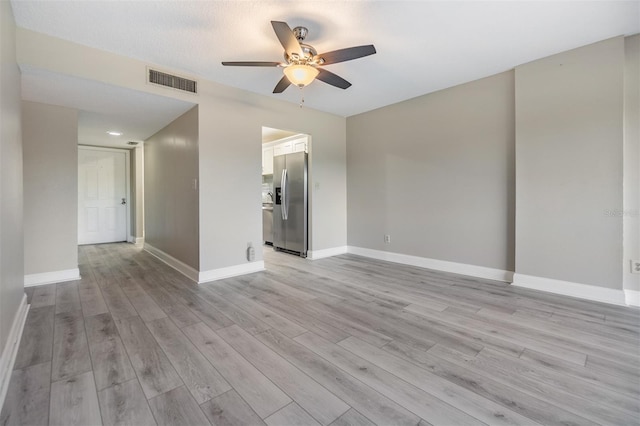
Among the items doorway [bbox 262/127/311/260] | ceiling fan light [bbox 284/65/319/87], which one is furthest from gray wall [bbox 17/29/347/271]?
ceiling fan light [bbox 284/65/319/87]

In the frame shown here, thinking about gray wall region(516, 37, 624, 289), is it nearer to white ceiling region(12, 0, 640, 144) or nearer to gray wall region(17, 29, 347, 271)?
white ceiling region(12, 0, 640, 144)

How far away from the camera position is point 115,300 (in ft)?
9.64

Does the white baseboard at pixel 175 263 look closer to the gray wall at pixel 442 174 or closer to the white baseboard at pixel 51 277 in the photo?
the white baseboard at pixel 51 277

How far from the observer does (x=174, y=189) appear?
170 inches

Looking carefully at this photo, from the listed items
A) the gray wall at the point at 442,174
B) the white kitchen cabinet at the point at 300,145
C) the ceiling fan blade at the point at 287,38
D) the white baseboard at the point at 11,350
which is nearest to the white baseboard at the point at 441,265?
the gray wall at the point at 442,174

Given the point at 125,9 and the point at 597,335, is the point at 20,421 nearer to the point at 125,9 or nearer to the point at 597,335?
the point at 125,9

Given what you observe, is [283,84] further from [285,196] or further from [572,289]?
[572,289]

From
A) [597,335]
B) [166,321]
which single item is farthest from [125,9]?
[597,335]

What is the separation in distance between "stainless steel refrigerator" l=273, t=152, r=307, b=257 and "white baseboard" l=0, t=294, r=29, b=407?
3.51 metres

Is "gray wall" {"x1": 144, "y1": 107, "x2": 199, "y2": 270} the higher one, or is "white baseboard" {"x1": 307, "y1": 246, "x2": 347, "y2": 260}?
"gray wall" {"x1": 144, "y1": 107, "x2": 199, "y2": 270}

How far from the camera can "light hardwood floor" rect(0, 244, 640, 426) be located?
1.39m

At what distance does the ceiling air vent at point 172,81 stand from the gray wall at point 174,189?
0.86ft

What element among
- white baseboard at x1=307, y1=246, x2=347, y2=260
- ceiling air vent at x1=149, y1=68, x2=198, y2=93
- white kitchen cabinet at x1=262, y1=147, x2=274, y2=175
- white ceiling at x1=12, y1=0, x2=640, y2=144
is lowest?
white baseboard at x1=307, y1=246, x2=347, y2=260

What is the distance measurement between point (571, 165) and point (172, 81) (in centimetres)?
456
